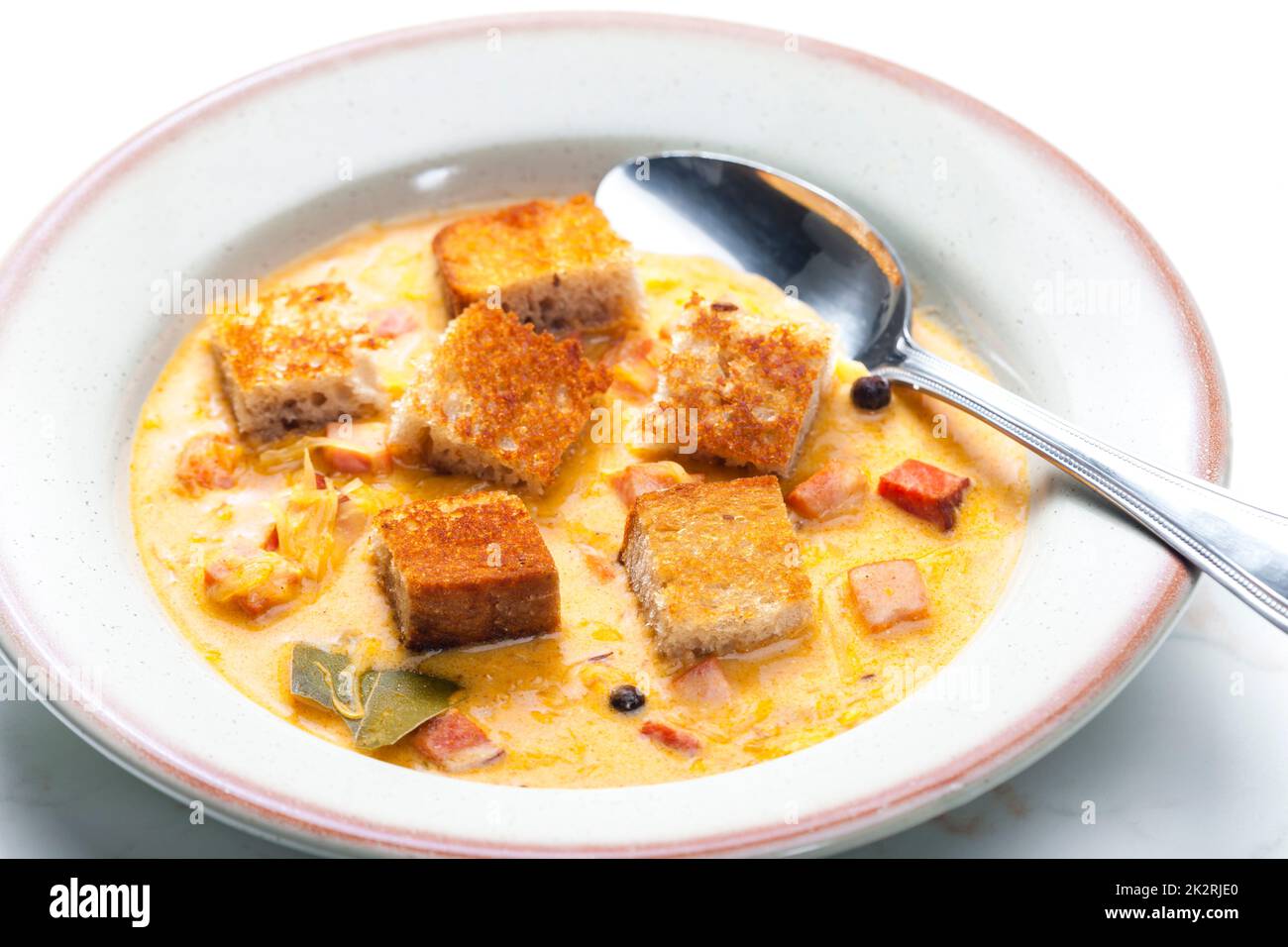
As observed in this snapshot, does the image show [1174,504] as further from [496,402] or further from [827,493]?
[496,402]

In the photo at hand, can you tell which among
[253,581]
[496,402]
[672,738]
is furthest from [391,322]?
[672,738]

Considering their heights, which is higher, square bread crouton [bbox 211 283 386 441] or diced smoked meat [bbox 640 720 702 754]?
square bread crouton [bbox 211 283 386 441]

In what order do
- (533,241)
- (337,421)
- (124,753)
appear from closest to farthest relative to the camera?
(124,753)
(337,421)
(533,241)

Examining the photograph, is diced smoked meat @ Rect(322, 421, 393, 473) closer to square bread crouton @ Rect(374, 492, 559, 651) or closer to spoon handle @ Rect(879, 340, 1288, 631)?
square bread crouton @ Rect(374, 492, 559, 651)

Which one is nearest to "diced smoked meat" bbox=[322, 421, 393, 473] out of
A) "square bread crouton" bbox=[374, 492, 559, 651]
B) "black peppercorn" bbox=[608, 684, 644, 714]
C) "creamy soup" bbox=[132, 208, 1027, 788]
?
"creamy soup" bbox=[132, 208, 1027, 788]

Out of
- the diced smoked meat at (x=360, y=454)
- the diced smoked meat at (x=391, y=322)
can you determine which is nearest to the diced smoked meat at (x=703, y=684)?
the diced smoked meat at (x=360, y=454)

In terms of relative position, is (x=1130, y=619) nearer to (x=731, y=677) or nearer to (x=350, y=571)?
(x=731, y=677)

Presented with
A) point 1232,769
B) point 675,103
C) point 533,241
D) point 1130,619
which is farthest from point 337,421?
point 1232,769
